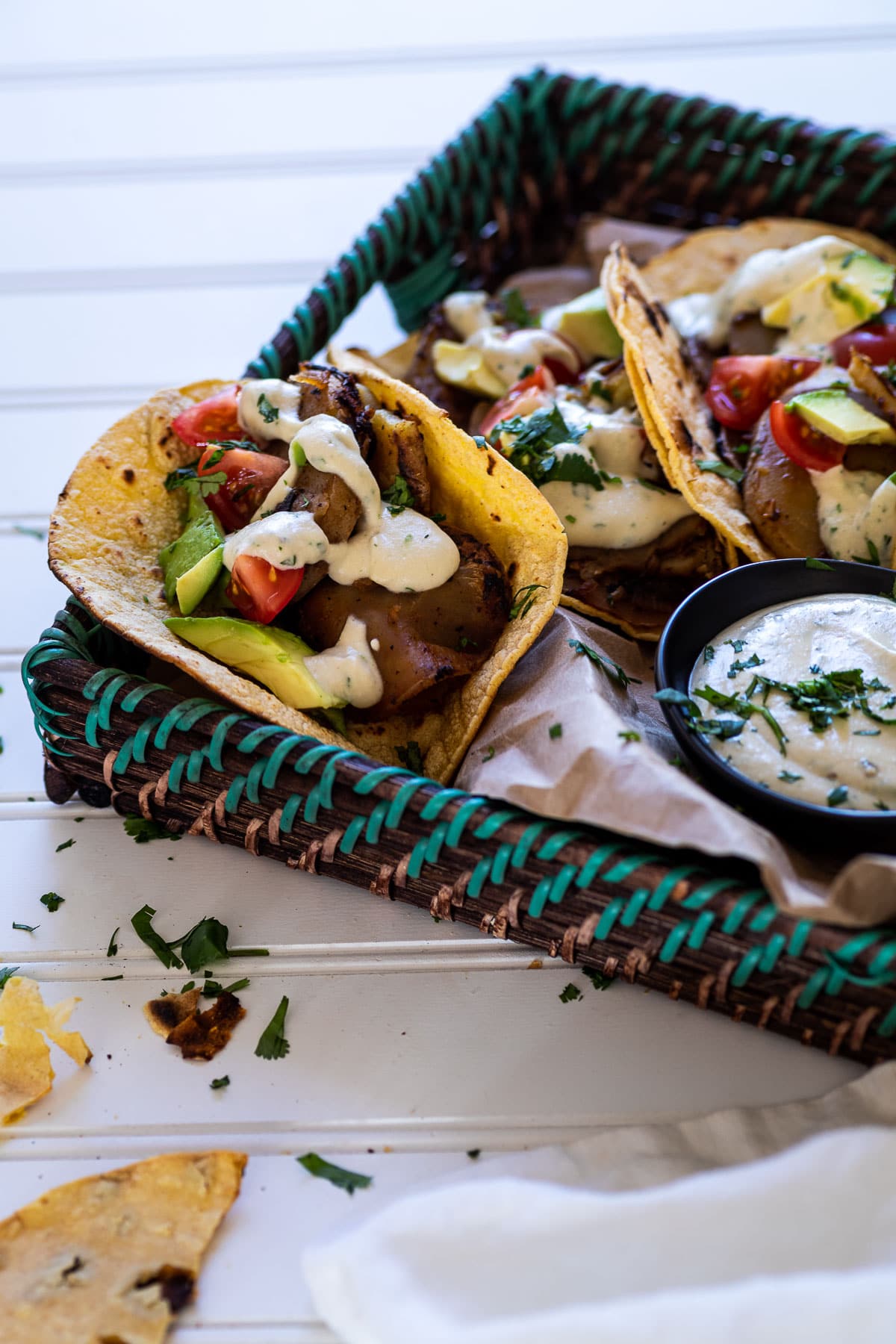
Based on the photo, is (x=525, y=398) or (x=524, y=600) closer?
(x=524, y=600)

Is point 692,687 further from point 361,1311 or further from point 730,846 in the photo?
point 361,1311

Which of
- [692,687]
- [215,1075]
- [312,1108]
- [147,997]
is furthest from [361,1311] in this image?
[692,687]

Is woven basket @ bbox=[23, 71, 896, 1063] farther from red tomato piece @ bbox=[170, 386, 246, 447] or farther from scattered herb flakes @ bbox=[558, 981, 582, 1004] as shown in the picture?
red tomato piece @ bbox=[170, 386, 246, 447]

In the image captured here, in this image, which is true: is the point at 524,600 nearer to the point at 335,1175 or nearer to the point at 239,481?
the point at 239,481

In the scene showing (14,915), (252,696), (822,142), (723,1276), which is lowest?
(14,915)

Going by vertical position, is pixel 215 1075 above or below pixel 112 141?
below

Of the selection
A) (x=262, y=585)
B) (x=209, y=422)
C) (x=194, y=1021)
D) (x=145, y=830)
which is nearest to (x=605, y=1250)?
(x=194, y=1021)

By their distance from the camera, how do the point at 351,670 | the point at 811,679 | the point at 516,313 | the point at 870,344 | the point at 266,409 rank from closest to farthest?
the point at 811,679 < the point at 351,670 < the point at 266,409 < the point at 870,344 < the point at 516,313
